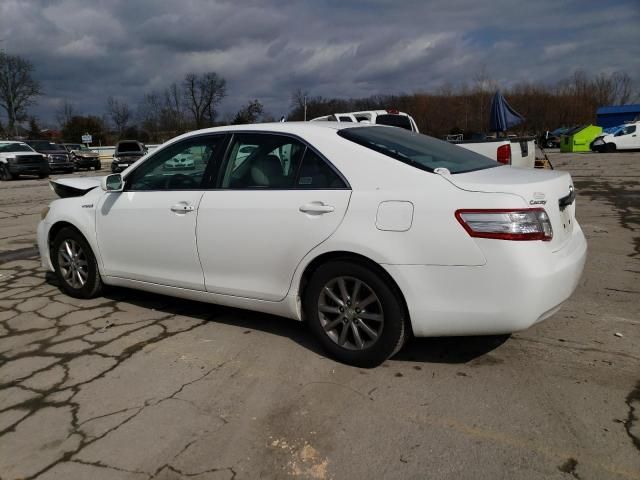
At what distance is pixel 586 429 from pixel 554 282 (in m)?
0.80

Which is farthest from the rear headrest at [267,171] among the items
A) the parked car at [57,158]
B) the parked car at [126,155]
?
the parked car at [57,158]

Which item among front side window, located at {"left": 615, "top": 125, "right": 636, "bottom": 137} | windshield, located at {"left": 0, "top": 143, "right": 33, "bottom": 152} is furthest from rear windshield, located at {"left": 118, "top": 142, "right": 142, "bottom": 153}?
front side window, located at {"left": 615, "top": 125, "right": 636, "bottom": 137}

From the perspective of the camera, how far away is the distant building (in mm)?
→ 50344

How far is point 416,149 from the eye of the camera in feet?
11.8

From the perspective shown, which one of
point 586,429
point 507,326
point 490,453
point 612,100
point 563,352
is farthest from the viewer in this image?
point 612,100

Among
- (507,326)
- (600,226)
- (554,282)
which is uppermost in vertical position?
(554,282)

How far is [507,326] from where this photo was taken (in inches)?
116

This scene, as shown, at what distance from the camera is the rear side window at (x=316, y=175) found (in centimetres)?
339

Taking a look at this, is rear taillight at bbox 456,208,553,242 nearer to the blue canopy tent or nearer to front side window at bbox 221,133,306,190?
front side window at bbox 221,133,306,190

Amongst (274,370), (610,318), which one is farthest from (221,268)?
(610,318)

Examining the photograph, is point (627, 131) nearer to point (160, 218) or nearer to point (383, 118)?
point (383, 118)

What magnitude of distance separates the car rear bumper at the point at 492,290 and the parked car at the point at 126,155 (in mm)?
19312

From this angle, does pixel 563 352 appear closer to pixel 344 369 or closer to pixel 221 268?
pixel 344 369

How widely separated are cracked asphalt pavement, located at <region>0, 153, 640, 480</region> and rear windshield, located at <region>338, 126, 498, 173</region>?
4.30 feet
